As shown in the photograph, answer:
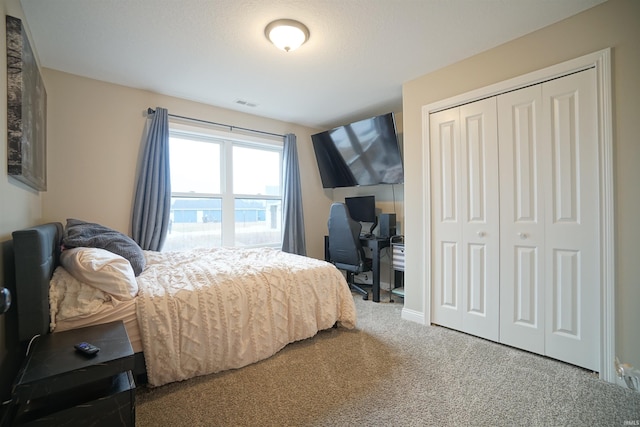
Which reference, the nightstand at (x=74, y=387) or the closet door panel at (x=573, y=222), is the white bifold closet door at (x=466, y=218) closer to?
the closet door panel at (x=573, y=222)

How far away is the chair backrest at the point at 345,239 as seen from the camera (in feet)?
11.5

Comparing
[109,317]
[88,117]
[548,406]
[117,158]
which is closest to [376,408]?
[548,406]

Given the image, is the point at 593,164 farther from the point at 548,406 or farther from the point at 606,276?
the point at 548,406

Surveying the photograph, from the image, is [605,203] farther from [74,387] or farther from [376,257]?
[74,387]

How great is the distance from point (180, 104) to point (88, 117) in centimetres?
89

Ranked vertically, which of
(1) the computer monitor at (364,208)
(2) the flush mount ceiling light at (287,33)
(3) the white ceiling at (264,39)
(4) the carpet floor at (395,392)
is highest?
(3) the white ceiling at (264,39)

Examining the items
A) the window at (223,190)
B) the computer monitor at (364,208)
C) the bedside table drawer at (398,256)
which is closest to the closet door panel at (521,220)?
the bedside table drawer at (398,256)

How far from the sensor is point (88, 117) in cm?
277

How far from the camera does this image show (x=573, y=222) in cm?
195

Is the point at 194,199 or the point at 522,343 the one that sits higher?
the point at 194,199

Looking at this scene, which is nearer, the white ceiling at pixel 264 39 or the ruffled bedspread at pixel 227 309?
the ruffled bedspread at pixel 227 309

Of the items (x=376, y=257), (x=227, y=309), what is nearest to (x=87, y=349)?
(x=227, y=309)

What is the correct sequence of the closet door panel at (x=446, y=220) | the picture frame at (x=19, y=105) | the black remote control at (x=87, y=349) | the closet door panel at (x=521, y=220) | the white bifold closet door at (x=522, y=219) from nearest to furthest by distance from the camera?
the black remote control at (x=87, y=349), the picture frame at (x=19, y=105), the white bifold closet door at (x=522, y=219), the closet door panel at (x=521, y=220), the closet door panel at (x=446, y=220)

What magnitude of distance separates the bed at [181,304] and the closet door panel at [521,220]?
4.49 ft
